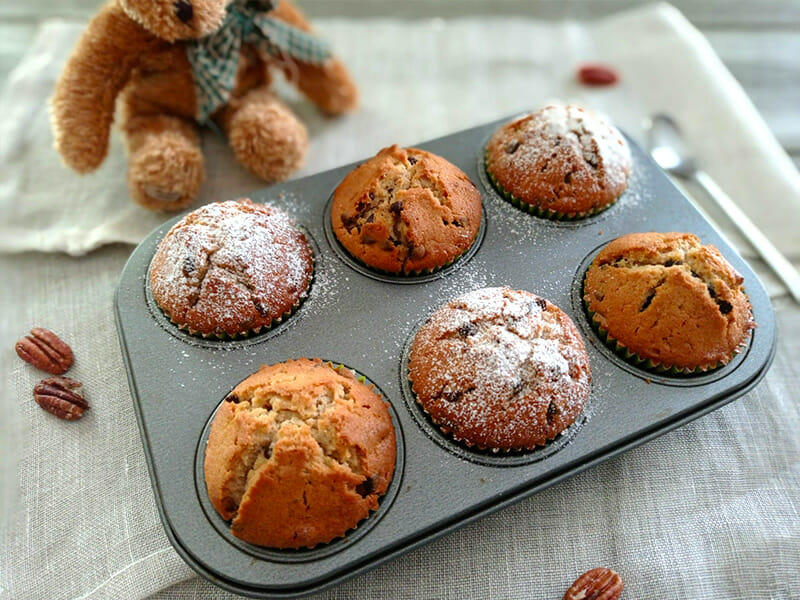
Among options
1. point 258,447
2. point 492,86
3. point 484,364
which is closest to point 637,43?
point 492,86

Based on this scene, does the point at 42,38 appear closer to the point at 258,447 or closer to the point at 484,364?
the point at 258,447

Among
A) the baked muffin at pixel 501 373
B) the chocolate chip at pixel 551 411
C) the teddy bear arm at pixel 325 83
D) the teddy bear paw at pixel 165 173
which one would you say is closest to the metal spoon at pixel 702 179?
the baked muffin at pixel 501 373

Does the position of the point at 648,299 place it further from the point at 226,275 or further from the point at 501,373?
the point at 226,275

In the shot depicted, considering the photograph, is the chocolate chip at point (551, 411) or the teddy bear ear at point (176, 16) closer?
the chocolate chip at point (551, 411)

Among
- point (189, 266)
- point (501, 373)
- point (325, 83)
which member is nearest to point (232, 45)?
point (325, 83)

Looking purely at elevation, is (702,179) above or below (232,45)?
below

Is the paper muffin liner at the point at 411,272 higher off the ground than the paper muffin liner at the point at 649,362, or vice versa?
A: the paper muffin liner at the point at 411,272

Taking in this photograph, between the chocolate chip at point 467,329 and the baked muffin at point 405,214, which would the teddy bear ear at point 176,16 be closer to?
the baked muffin at point 405,214
